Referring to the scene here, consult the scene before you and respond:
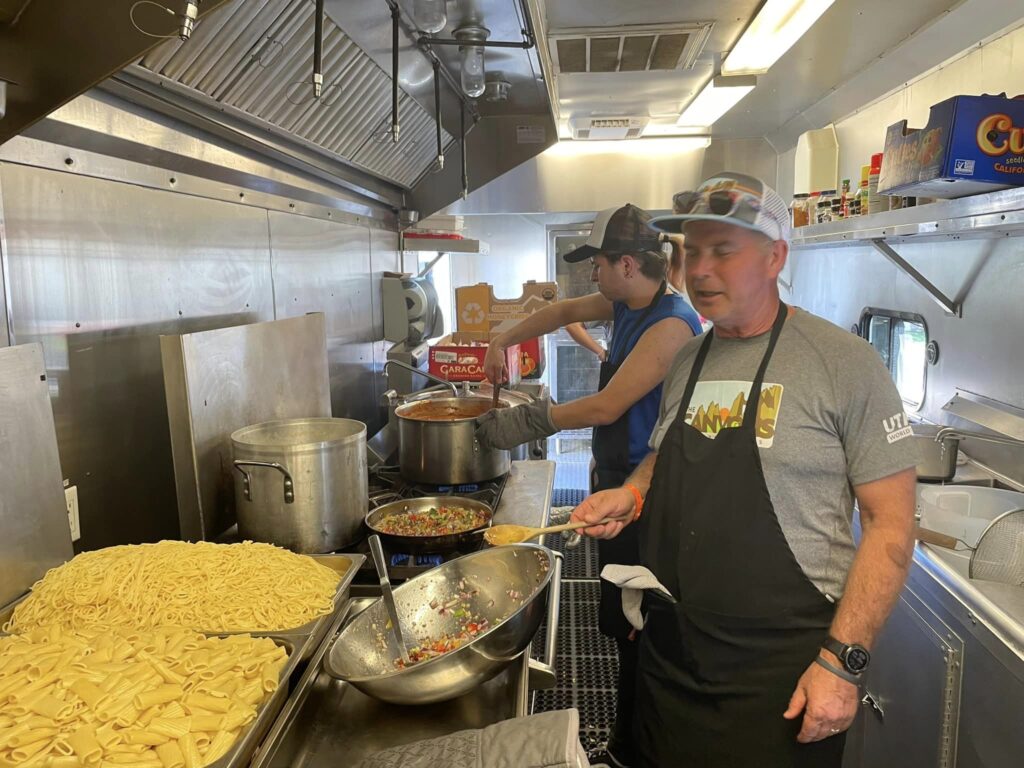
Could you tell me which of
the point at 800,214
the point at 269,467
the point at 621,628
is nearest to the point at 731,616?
the point at 269,467

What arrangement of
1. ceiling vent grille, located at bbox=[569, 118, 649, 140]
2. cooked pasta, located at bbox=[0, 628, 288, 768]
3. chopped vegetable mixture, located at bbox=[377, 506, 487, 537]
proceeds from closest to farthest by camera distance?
cooked pasta, located at bbox=[0, 628, 288, 768] → chopped vegetable mixture, located at bbox=[377, 506, 487, 537] → ceiling vent grille, located at bbox=[569, 118, 649, 140]

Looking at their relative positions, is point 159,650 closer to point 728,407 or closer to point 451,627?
point 451,627

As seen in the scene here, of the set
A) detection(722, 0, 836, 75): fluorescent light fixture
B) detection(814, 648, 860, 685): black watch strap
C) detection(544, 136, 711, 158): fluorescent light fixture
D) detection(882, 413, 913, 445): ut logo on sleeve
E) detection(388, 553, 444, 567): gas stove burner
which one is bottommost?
detection(814, 648, 860, 685): black watch strap

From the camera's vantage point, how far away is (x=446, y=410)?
9.62 ft

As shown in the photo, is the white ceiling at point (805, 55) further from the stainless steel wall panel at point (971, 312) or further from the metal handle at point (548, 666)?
the metal handle at point (548, 666)

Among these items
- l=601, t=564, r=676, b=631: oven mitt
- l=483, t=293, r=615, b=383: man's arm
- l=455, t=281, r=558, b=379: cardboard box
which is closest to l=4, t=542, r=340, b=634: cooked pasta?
l=601, t=564, r=676, b=631: oven mitt

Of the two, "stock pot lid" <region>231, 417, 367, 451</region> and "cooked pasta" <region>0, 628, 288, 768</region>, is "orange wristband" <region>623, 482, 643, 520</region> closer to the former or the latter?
"stock pot lid" <region>231, 417, 367, 451</region>

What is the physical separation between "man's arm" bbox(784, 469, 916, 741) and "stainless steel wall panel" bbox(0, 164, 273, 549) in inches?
65.8

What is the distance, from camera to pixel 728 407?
162 cm

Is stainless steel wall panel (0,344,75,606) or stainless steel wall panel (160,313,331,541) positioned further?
stainless steel wall panel (160,313,331,541)

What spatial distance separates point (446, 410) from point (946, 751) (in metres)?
1.98

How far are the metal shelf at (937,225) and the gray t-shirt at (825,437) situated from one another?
72 centimetres

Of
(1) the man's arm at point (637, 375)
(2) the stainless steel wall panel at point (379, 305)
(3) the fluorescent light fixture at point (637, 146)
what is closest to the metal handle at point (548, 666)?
(1) the man's arm at point (637, 375)

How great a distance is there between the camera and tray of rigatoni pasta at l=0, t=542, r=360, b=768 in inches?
37.2
